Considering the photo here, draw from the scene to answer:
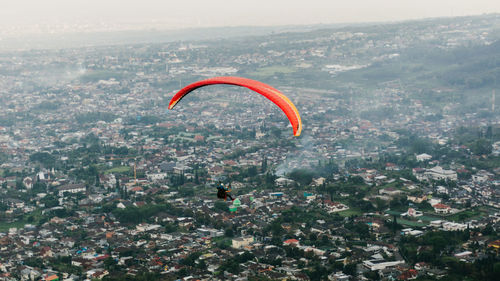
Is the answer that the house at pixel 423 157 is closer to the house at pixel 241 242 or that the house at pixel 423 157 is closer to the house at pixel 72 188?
the house at pixel 72 188

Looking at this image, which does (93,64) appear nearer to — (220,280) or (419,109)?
(419,109)

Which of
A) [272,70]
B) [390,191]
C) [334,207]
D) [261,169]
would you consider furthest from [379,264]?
[272,70]

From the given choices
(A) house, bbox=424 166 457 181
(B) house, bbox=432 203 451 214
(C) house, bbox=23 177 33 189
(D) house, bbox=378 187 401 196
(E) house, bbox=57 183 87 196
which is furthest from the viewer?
(C) house, bbox=23 177 33 189

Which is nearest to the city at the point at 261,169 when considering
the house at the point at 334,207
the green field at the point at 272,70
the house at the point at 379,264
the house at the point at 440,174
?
the house at the point at 379,264

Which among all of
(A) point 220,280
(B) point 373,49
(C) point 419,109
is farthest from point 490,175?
(B) point 373,49

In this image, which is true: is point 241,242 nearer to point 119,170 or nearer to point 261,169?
point 261,169

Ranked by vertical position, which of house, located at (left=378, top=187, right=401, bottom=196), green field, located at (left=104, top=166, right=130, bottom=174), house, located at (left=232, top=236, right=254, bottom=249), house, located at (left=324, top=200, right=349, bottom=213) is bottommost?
green field, located at (left=104, top=166, right=130, bottom=174)

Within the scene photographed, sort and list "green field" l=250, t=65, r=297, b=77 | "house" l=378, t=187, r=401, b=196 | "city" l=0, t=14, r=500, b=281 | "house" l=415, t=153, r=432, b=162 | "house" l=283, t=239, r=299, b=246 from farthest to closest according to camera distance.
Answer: "green field" l=250, t=65, r=297, b=77 < "house" l=415, t=153, r=432, b=162 < "house" l=378, t=187, r=401, b=196 < "house" l=283, t=239, r=299, b=246 < "city" l=0, t=14, r=500, b=281

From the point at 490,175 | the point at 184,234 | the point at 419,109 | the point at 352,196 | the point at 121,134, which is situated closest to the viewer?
the point at 184,234

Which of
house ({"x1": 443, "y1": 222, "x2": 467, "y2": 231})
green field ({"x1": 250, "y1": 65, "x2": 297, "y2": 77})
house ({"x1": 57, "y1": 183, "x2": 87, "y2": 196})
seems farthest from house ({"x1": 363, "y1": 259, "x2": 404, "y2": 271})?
green field ({"x1": 250, "y1": 65, "x2": 297, "y2": 77})

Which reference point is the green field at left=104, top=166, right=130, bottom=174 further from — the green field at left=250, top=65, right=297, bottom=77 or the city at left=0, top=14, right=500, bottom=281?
the green field at left=250, top=65, right=297, bottom=77
